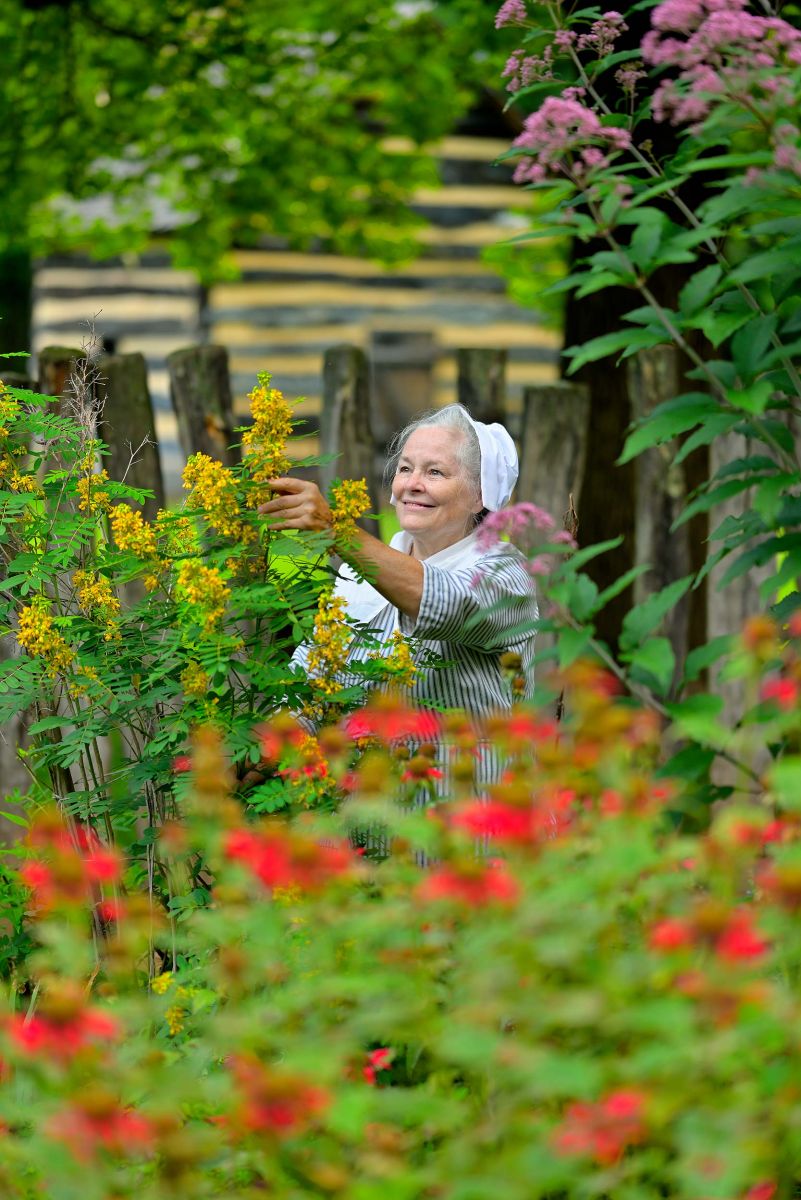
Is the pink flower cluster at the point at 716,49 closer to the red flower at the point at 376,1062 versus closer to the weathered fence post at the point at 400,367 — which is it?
the red flower at the point at 376,1062

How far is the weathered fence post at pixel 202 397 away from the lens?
16.7 ft

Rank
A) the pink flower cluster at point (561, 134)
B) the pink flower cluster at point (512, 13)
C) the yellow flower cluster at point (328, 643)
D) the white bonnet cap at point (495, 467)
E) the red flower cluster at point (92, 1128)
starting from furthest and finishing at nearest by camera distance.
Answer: the white bonnet cap at point (495, 467)
the yellow flower cluster at point (328, 643)
the pink flower cluster at point (512, 13)
the pink flower cluster at point (561, 134)
the red flower cluster at point (92, 1128)

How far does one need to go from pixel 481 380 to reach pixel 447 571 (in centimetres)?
187

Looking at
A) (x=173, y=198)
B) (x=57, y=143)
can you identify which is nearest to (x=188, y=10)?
(x=57, y=143)

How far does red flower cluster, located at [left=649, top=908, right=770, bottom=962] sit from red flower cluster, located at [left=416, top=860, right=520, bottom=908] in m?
0.16

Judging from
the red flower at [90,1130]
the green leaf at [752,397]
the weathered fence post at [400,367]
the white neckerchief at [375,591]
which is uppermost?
the green leaf at [752,397]

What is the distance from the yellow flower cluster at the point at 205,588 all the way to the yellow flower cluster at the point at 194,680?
128 mm

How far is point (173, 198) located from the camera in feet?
35.9

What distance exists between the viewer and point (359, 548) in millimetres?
3205

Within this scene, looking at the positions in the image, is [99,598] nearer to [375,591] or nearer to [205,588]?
[205,588]

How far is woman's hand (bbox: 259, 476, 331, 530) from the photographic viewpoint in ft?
10.1

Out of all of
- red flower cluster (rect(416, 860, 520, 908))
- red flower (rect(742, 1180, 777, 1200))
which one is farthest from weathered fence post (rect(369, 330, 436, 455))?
red flower cluster (rect(416, 860, 520, 908))

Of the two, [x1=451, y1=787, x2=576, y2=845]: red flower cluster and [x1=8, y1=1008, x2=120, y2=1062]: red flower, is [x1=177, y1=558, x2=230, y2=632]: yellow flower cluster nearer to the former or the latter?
[x1=451, y1=787, x2=576, y2=845]: red flower cluster

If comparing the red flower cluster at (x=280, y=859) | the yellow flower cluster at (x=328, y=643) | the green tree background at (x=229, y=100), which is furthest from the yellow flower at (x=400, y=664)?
the green tree background at (x=229, y=100)
